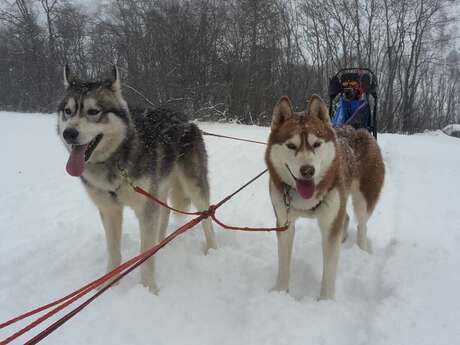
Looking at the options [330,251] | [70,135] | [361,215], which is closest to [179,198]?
[70,135]

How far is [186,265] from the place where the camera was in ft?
9.95

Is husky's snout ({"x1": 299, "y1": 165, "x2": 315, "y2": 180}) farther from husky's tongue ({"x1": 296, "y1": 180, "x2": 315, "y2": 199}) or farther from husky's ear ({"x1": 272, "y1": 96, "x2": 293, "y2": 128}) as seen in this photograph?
husky's ear ({"x1": 272, "y1": 96, "x2": 293, "y2": 128})

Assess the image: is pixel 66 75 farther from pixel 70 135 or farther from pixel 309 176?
pixel 309 176

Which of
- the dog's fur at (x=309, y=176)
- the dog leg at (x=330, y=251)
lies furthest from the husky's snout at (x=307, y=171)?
the dog leg at (x=330, y=251)

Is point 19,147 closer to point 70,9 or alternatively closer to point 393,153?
point 393,153

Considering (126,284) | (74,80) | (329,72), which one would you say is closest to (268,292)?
(126,284)

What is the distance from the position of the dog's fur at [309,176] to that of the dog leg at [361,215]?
523 millimetres

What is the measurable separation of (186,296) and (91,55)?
2259 cm

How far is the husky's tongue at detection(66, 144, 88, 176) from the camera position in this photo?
2.26 m

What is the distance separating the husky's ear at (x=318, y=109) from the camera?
8.01ft

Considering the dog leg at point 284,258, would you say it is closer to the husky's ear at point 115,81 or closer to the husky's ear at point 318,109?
the husky's ear at point 318,109

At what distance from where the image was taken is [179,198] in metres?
3.51

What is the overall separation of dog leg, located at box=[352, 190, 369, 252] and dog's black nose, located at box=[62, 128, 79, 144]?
7.84 feet

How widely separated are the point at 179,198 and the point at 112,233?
0.84 m
